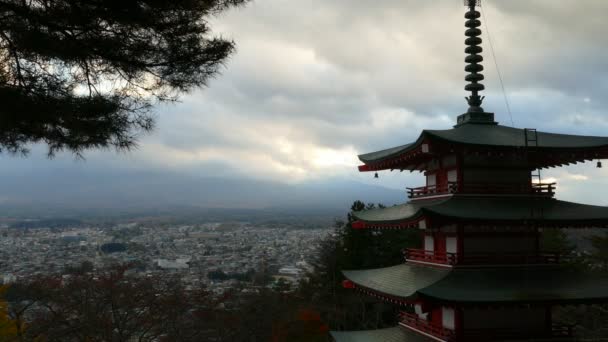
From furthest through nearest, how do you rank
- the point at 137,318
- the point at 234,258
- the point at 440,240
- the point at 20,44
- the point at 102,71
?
the point at 234,258 → the point at 137,318 → the point at 440,240 → the point at 102,71 → the point at 20,44

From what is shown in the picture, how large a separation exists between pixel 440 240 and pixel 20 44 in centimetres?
949

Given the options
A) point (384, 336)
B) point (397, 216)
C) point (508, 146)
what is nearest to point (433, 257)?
point (397, 216)

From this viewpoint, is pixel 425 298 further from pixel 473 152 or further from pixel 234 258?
pixel 234 258

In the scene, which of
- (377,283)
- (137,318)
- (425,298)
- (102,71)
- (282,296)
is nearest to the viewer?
(102,71)

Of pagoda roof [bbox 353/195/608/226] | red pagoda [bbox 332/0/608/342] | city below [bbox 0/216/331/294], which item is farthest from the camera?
city below [bbox 0/216/331/294]

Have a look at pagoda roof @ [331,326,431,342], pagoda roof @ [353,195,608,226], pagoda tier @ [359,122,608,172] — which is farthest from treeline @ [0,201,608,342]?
pagoda tier @ [359,122,608,172]

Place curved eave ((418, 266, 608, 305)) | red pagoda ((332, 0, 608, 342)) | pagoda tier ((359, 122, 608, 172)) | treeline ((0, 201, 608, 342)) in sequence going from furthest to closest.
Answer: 1. treeline ((0, 201, 608, 342))
2. pagoda tier ((359, 122, 608, 172))
3. red pagoda ((332, 0, 608, 342))
4. curved eave ((418, 266, 608, 305))

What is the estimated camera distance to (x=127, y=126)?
24.7 ft

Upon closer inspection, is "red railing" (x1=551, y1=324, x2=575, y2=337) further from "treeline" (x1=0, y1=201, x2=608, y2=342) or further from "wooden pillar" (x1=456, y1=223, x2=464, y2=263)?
"treeline" (x1=0, y1=201, x2=608, y2=342)

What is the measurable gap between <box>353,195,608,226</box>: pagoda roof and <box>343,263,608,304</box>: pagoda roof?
3.82 ft

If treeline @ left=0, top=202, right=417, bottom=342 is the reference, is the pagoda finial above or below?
above

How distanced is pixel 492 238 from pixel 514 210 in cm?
83

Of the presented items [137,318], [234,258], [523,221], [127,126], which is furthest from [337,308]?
[234,258]

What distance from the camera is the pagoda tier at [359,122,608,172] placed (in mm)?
11398
